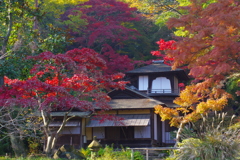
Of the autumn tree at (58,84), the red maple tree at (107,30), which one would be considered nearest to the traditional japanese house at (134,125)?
the autumn tree at (58,84)

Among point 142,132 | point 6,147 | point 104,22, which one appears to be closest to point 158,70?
point 142,132

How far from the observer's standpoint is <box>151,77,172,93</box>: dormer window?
75.3ft

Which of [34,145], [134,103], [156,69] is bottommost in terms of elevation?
[34,145]

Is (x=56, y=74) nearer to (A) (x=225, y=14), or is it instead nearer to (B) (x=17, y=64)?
(B) (x=17, y=64)

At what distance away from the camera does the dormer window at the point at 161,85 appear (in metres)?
22.9

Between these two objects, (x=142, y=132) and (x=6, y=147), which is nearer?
(x=6, y=147)

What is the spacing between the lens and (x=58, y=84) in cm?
1298

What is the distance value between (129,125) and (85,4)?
54.8 feet

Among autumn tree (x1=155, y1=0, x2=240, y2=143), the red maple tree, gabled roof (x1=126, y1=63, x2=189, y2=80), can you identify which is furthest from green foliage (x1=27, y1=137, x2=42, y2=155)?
the red maple tree

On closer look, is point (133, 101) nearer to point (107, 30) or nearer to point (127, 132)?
point (127, 132)

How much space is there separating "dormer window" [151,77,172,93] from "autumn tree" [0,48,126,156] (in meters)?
9.54

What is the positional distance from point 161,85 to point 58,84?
11507 millimetres

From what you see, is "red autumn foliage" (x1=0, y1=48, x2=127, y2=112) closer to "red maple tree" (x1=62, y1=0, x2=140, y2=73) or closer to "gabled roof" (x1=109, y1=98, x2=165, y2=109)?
"gabled roof" (x1=109, y1=98, x2=165, y2=109)

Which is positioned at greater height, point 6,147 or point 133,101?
point 133,101
